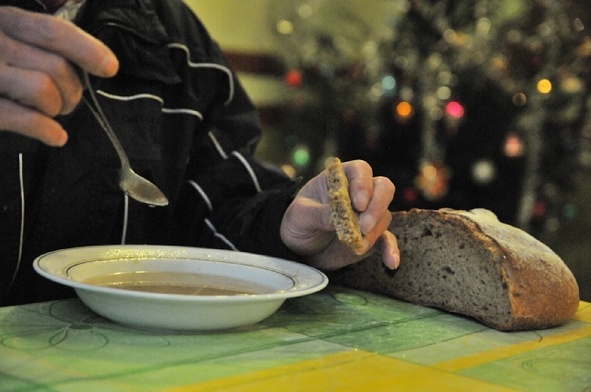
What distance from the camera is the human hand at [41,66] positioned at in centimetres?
83

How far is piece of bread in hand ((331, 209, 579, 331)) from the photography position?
1060 millimetres

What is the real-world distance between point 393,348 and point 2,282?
74 cm

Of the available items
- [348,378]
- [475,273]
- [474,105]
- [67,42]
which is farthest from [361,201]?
[474,105]

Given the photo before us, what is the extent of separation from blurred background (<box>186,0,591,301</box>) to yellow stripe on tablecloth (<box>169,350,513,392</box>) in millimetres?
2277

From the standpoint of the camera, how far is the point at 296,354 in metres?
0.85

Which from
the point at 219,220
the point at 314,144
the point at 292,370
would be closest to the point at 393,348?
the point at 292,370

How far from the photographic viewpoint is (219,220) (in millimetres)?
1452

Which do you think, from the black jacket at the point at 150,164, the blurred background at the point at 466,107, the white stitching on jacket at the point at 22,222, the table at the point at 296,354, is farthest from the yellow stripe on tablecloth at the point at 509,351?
the blurred background at the point at 466,107

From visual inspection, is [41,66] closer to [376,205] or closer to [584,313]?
[376,205]

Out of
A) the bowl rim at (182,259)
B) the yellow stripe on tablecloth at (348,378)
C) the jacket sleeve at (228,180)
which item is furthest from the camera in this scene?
the jacket sleeve at (228,180)

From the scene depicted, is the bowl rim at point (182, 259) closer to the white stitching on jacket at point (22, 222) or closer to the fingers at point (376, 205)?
the fingers at point (376, 205)

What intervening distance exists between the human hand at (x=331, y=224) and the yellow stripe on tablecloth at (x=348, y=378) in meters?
0.26

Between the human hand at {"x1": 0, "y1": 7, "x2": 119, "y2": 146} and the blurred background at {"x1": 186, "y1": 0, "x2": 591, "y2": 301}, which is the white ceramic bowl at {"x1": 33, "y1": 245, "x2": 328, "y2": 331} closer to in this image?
the human hand at {"x1": 0, "y1": 7, "x2": 119, "y2": 146}

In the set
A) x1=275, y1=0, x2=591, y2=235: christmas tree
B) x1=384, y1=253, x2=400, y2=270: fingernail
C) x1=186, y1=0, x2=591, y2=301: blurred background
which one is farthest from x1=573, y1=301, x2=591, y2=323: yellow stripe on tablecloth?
x1=275, y1=0, x2=591, y2=235: christmas tree
